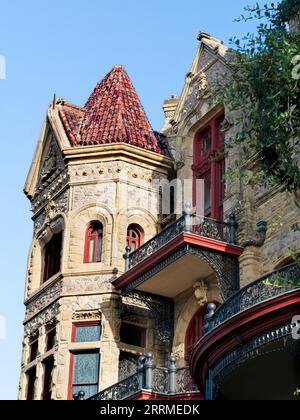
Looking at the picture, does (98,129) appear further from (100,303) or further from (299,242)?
(299,242)

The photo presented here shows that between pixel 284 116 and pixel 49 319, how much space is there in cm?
1260

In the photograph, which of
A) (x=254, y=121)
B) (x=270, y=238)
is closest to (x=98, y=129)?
(x=270, y=238)

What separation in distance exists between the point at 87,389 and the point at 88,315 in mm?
2056

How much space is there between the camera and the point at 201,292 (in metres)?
27.4

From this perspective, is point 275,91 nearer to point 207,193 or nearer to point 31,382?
point 207,193

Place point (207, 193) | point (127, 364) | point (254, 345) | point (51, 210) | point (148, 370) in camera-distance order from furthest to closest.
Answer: point (51, 210), point (207, 193), point (127, 364), point (148, 370), point (254, 345)

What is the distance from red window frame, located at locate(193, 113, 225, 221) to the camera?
1120 inches

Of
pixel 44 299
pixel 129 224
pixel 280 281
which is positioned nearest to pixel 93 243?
pixel 129 224

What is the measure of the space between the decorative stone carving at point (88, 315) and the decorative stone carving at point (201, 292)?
2.93 meters

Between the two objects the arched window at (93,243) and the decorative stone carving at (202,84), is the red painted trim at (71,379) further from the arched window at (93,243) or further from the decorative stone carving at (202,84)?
the decorative stone carving at (202,84)

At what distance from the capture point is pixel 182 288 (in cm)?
2838

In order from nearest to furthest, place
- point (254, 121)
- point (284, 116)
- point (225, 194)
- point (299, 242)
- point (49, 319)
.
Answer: point (284, 116)
point (254, 121)
point (299, 242)
point (225, 194)
point (49, 319)

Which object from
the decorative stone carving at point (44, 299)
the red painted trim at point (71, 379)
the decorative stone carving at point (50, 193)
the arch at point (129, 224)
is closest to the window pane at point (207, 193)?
the arch at point (129, 224)

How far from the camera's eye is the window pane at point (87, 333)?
28.7 meters
